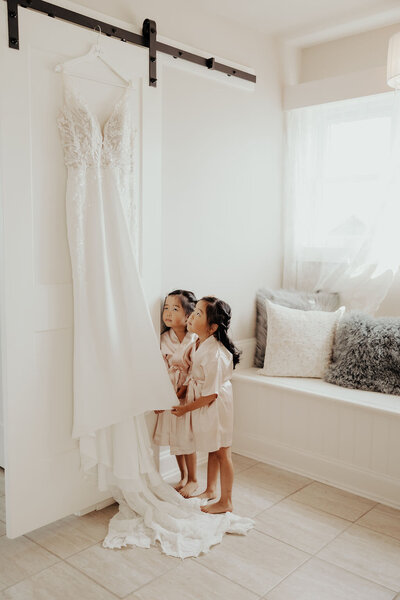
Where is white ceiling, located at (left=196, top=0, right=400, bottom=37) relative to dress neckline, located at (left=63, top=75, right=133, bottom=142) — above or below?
above

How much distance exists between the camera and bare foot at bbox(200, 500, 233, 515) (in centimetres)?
240

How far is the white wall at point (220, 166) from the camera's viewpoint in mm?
2707

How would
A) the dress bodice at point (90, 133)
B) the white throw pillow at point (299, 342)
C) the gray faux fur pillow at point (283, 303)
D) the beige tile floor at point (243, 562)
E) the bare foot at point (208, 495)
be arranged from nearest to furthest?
the beige tile floor at point (243, 562) → the dress bodice at point (90, 133) → the bare foot at point (208, 495) → the white throw pillow at point (299, 342) → the gray faux fur pillow at point (283, 303)

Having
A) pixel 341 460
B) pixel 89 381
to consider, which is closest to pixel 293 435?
pixel 341 460

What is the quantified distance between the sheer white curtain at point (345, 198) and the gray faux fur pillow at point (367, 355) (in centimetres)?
37

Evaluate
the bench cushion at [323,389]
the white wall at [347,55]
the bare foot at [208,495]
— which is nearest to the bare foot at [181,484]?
the bare foot at [208,495]

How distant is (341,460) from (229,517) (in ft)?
2.32

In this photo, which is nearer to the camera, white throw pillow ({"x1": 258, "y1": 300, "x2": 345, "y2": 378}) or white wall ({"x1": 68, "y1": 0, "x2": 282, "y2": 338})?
white wall ({"x1": 68, "y1": 0, "x2": 282, "y2": 338})

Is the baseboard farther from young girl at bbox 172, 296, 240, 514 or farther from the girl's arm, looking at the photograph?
the girl's arm

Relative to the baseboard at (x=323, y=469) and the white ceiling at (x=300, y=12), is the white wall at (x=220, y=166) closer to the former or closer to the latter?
the white ceiling at (x=300, y=12)

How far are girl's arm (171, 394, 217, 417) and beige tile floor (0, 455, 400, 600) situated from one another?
528mm

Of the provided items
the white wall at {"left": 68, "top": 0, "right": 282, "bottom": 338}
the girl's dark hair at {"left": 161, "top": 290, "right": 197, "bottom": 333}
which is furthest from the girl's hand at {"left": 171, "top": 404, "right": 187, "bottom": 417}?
the white wall at {"left": 68, "top": 0, "right": 282, "bottom": 338}

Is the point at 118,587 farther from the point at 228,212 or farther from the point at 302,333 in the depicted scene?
the point at 228,212

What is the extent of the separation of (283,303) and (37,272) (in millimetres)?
1604
